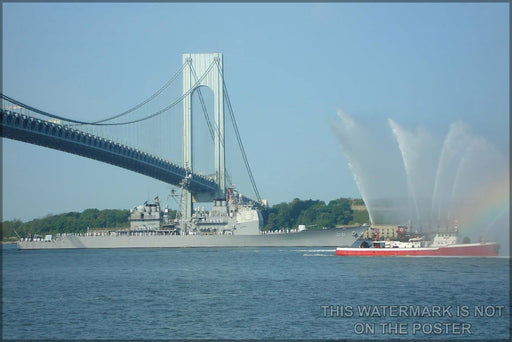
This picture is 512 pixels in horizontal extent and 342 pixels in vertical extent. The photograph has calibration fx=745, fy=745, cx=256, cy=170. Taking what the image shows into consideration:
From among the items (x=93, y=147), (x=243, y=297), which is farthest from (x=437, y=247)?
(x=93, y=147)

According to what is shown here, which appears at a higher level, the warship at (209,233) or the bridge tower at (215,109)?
the bridge tower at (215,109)

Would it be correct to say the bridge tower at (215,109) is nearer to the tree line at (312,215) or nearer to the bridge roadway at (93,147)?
the bridge roadway at (93,147)

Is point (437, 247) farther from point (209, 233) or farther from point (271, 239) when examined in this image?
point (209, 233)

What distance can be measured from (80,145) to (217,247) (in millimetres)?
14673

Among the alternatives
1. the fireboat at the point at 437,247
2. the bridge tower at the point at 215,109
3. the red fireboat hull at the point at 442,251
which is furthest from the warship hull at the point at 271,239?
the fireboat at the point at 437,247

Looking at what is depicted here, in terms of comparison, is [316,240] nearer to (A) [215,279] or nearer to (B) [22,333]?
(A) [215,279]

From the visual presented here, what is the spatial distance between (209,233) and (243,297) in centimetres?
3834

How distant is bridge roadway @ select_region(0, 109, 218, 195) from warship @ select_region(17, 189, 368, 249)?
10.3ft

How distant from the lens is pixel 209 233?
60.5m

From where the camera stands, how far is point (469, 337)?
15938 millimetres

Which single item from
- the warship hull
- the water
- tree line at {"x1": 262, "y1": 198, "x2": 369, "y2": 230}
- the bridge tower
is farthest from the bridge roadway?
tree line at {"x1": 262, "y1": 198, "x2": 369, "y2": 230}

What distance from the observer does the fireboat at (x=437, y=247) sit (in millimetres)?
34938

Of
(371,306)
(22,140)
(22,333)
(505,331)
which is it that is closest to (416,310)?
(371,306)

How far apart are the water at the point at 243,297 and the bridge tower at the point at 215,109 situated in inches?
1222
